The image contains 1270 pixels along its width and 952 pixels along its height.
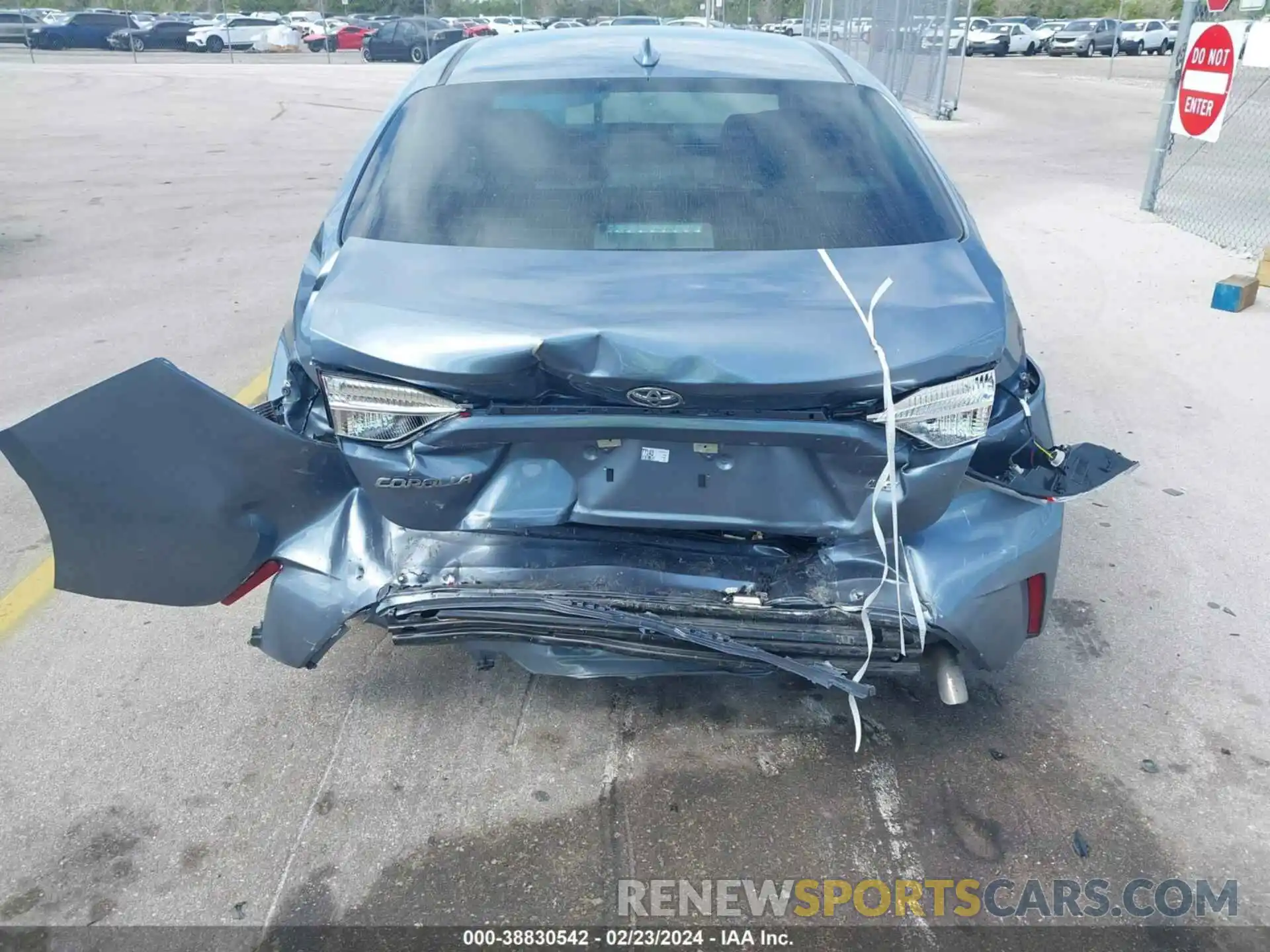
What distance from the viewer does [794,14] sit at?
51188mm

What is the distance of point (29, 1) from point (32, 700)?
6009 centimetres

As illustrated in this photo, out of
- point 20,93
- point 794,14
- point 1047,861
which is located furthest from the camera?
point 794,14

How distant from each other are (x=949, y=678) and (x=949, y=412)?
2.48 feet

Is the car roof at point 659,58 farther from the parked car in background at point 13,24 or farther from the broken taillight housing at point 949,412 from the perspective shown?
the parked car in background at point 13,24

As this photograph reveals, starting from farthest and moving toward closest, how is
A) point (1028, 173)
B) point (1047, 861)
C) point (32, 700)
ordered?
point (1028, 173)
point (32, 700)
point (1047, 861)

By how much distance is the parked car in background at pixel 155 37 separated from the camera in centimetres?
3919

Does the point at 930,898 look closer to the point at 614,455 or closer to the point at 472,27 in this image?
the point at 614,455

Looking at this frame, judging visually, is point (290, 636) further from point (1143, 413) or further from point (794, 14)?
point (794, 14)

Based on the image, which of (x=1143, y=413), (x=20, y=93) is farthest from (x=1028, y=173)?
(x=20, y=93)

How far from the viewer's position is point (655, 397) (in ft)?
7.89

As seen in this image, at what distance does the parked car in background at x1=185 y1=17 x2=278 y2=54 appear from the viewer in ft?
130

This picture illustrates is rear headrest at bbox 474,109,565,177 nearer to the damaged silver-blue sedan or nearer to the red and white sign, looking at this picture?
the damaged silver-blue sedan

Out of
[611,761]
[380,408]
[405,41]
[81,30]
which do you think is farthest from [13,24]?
[611,761]

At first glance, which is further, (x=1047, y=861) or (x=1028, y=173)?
(x=1028, y=173)
